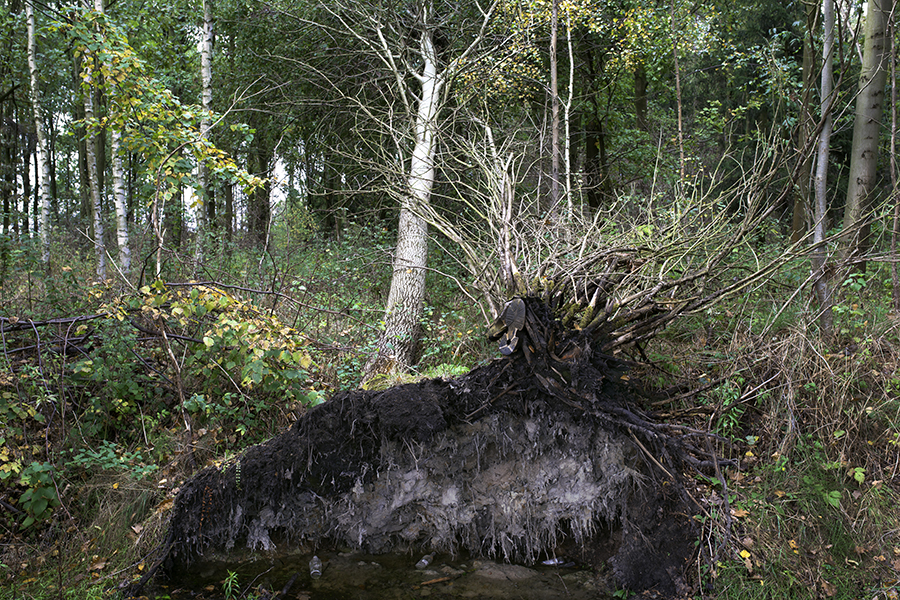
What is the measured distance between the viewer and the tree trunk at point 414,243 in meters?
7.27

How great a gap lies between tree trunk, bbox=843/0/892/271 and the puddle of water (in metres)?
4.39

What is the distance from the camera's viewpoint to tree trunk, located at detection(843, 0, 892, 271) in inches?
212

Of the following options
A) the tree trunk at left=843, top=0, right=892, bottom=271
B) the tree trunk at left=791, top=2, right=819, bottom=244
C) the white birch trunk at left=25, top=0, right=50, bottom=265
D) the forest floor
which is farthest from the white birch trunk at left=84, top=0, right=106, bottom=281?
the tree trunk at left=843, top=0, right=892, bottom=271

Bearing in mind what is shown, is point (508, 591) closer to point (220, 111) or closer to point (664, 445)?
point (664, 445)

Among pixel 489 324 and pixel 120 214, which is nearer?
pixel 489 324

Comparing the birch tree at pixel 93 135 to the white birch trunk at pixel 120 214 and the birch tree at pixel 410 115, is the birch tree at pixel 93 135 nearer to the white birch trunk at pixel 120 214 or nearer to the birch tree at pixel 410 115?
the white birch trunk at pixel 120 214

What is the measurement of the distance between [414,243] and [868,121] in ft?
19.0

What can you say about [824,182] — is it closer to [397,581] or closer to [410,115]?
[397,581]

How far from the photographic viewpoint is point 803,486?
385cm

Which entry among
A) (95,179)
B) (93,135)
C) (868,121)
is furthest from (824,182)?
(95,179)

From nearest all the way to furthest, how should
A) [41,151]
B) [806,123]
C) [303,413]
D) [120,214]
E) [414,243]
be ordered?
[303,413] < [806,123] < [120,214] < [414,243] < [41,151]

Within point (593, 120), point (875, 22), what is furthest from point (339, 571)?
point (593, 120)

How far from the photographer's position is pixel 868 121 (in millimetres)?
5555

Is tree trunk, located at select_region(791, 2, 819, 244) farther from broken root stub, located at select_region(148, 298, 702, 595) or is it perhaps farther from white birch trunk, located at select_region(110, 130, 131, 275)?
white birch trunk, located at select_region(110, 130, 131, 275)
